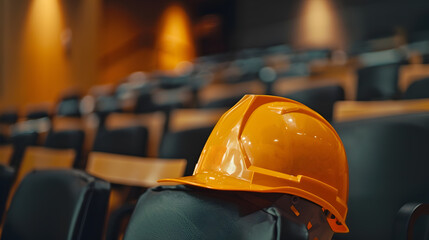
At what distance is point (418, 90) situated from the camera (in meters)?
1.35

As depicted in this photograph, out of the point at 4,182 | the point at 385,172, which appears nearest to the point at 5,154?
the point at 4,182

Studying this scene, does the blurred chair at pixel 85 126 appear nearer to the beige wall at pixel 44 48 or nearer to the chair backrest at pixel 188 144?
the chair backrest at pixel 188 144

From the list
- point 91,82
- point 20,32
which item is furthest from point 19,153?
point 91,82

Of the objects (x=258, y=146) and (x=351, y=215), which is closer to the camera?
(x=258, y=146)

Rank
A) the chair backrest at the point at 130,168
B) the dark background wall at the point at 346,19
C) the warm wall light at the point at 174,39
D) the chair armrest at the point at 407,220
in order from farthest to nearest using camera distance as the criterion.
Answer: the warm wall light at the point at 174,39 < the dark background wall at the point at 346,19 < the chair backrest at the point at 130,168 < the chair armrest at the point at 407,220

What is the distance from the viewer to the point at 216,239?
45cm

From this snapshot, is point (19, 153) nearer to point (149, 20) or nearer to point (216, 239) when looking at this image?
point (216, 239)

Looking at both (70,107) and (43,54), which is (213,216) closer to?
(70,107)

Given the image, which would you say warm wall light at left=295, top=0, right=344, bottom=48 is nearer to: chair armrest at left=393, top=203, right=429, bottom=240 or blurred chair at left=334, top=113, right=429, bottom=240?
blurred chair at left=334, top=113, right=429, bottom=240

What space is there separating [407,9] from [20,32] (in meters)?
4.40

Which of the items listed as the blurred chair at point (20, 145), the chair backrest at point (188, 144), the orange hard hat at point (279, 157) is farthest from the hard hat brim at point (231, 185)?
the blurred chair at point (20, 145)

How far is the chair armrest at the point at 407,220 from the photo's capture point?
0.55 meters

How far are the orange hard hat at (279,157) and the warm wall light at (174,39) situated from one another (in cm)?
705

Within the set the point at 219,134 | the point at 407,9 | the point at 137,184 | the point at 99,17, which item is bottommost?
the point at 137,184
